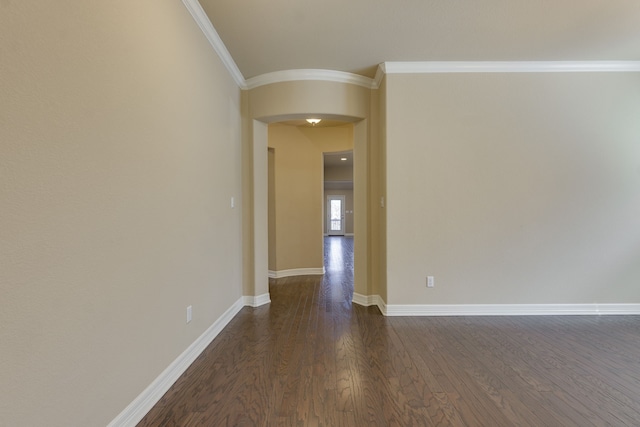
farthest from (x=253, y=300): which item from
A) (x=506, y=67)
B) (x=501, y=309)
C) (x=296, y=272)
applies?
(x=506, y=67)

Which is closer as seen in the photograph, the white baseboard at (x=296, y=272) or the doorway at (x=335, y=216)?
the white baseboard at (x=296, y=272)

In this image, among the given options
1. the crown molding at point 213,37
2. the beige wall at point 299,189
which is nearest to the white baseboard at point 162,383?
the beige wall at point 299,189

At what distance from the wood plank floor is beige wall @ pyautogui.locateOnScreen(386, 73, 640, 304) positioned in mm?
470

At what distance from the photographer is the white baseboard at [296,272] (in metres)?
4.84

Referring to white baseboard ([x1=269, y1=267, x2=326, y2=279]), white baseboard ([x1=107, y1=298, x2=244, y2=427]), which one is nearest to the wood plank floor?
white baseboard ([x1=107, y1=298, x2=244, y2=427])

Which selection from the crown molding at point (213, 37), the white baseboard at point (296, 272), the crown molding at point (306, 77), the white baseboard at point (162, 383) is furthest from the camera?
the white baseboard at point (296, 272)

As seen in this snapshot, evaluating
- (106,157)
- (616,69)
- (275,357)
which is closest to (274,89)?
(106,157)

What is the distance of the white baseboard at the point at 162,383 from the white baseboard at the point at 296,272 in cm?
216

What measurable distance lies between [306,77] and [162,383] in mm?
3053

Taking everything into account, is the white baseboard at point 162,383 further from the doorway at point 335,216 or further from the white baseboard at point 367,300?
the doorway at point 335,216

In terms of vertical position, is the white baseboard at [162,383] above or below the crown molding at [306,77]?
below

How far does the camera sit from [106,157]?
134 centimetres

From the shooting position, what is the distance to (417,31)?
8.13 ft

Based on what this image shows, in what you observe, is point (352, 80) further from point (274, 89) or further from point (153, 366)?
point (153, 366)
